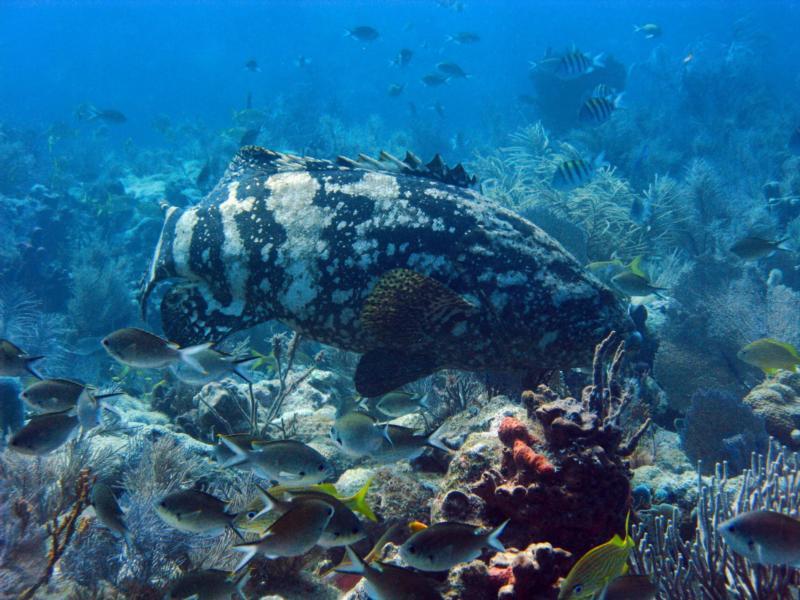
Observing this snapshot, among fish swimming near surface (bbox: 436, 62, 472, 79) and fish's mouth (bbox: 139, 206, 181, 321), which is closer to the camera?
fish's mouth (bbox: 139, 206, 181, 321)

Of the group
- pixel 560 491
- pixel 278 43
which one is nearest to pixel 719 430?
pixel 560 491

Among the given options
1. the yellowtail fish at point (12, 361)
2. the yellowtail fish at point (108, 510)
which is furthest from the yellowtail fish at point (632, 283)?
the yellowtail fish at point (12, 361)

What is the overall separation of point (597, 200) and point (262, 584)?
9.78 meters

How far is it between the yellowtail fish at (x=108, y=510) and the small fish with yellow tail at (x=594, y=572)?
254cm

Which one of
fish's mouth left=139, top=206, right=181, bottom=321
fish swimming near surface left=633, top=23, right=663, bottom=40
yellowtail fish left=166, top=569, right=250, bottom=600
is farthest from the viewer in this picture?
fish swimming near surface left=633, top=23, right=663, bottom=40

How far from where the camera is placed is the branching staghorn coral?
2262 millimetres

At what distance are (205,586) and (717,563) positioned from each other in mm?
2622

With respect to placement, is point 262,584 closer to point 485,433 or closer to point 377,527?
point 377,527

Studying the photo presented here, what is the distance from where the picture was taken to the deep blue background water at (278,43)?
75.9 m

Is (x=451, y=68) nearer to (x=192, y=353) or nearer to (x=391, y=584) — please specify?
(x=192, y=353)

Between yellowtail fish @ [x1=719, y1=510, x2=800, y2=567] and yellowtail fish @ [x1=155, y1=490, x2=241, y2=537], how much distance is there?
8.14 feet

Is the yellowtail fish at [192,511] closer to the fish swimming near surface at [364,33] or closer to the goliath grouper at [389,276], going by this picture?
the goliath grouper at [389,276]

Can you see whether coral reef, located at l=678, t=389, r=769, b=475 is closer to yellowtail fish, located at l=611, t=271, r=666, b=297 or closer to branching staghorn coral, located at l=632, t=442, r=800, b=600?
yellowtail fish, located at l=611, t=271, r=666, b=297

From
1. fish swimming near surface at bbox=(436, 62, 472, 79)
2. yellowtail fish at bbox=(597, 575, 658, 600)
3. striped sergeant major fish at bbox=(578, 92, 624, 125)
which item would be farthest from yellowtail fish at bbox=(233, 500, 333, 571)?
fish swimming near surface at bbox=(436, 62, 472, 79)
